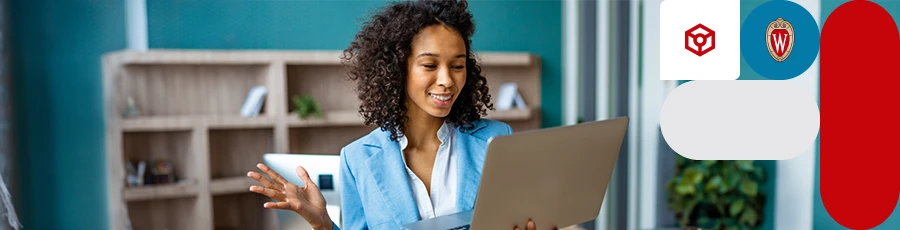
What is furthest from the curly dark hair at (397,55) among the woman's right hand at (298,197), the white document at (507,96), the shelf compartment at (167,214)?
the white document at (507,96)

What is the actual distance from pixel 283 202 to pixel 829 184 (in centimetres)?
188

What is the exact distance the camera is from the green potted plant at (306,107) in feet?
9.98

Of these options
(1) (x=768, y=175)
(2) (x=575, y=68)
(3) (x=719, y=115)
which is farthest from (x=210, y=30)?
(1) (x=768, y=175)

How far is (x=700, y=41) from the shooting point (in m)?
2.50

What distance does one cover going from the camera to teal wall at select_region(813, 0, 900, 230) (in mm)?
1904

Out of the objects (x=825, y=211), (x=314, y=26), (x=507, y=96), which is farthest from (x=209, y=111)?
(x=825, y=211)

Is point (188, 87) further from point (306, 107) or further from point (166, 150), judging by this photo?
point (306, 107)

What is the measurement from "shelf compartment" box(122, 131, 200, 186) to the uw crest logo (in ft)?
8.07

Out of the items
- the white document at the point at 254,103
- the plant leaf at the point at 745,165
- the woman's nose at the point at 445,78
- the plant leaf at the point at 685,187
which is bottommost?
the plant leaf at the point at 685,187

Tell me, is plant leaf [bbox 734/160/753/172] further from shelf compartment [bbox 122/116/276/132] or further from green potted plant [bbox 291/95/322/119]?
shelf compartment [bbox 122/116/276/132]

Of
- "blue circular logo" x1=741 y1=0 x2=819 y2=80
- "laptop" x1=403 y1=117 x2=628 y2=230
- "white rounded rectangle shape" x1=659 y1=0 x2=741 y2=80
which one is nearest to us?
"laptop" x1=403 y1=117 x2=628 y2=230

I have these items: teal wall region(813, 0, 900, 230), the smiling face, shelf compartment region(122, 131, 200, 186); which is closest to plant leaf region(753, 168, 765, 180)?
teal wall region(813, 0, 900, 230)

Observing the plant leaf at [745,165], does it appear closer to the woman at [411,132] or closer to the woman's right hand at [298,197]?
the woman at [411,132]

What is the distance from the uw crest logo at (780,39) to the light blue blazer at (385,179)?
4.69 ft
